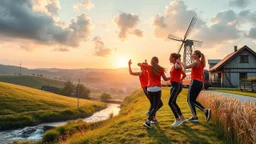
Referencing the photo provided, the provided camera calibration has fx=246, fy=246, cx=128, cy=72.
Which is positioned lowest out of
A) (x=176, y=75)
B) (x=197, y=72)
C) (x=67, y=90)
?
(x=67, y=90)

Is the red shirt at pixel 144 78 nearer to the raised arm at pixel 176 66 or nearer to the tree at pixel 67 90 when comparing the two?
the raised arm at pixel 176 66

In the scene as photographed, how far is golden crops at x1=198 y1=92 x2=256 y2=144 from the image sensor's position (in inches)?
285

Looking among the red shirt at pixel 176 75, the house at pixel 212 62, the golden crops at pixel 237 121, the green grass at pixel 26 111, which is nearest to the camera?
the golden crops at pixel 237 121

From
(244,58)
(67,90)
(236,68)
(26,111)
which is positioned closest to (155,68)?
(26,111)

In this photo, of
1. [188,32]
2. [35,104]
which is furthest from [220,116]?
[188,32]

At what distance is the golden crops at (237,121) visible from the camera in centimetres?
723

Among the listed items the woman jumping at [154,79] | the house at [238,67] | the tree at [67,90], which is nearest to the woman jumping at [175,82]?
the woman jumping at [154,79]

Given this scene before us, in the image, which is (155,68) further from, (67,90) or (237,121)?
(67,90)

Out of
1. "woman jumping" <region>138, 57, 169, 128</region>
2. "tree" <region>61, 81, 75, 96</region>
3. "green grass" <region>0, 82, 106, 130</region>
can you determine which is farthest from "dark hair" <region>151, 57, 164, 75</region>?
"tree" <region>61, 81, 75, 96</region>

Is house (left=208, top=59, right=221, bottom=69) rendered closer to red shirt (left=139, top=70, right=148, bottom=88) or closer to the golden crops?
red shirt (left=139, top=70, right=148, bottom=88)

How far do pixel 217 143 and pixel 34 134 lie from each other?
2698cm

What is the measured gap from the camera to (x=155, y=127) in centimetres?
1080

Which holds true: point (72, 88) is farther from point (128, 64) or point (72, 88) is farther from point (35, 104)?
point (128, 64)

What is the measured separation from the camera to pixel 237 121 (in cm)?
804
